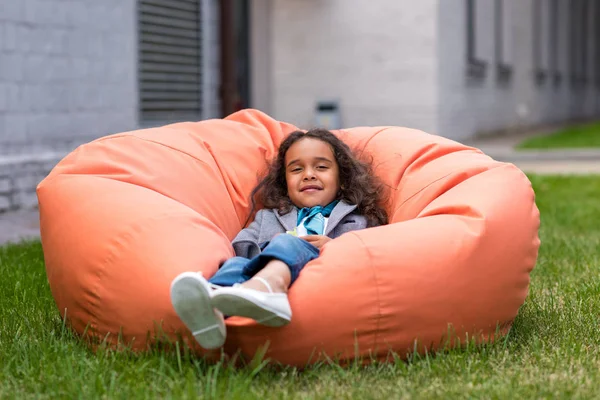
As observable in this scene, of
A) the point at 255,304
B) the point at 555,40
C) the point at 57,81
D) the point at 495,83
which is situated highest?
the point at 555,40

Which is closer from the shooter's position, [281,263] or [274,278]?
[274,278]

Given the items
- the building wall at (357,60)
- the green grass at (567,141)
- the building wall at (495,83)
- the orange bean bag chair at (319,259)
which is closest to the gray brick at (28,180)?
the orange bean bag chair at (319,259)

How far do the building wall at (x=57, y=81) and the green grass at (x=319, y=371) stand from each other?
12.4 ft

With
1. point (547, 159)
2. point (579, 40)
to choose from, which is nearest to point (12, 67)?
point (547, 159)

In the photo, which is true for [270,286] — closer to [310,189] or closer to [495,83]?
[310,189]

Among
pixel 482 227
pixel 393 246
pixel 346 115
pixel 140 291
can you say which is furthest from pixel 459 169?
pixel 346 115

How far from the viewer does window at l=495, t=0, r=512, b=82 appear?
58.5ft

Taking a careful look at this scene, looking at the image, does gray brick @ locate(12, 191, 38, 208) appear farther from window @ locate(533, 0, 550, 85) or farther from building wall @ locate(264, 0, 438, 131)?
window @ locate(533, 0, 550, 85)

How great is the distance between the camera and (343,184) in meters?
4.26

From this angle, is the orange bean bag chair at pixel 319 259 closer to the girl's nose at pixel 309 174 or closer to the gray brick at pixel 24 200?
the girl's nose at pixel 309 174

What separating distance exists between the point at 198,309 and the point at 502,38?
15975mm

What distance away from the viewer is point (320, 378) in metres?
3.05

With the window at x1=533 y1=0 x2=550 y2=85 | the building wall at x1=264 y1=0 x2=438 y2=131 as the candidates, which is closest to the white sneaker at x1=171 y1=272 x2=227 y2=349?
the building wall at x1=264 y1=0 x2=438 y2=131

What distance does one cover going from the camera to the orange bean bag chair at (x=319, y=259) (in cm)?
315
